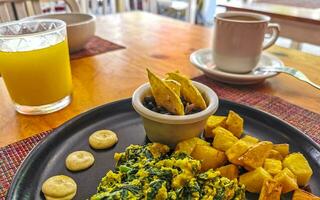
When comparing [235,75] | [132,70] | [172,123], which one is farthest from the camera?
[132,70]

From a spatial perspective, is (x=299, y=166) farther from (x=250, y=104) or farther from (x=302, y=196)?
(x=250, y=104)

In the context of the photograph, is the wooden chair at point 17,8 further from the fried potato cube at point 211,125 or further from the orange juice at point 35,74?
the fried potato cube at point 211,125

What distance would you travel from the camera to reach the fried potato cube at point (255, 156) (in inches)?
19.7

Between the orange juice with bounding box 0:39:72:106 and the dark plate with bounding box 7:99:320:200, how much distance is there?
0.14 meters

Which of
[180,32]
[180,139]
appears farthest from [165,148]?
[180,32]

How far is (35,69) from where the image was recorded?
0.69 m

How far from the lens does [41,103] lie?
2.35 ft

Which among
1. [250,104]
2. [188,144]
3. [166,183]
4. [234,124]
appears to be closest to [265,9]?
[250,104]

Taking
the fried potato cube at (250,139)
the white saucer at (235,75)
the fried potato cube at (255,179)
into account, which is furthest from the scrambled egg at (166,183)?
the white saucer at (235,75)

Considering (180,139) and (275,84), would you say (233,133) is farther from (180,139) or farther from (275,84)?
(275,84)

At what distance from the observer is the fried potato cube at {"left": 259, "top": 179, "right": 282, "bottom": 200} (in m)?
0.44

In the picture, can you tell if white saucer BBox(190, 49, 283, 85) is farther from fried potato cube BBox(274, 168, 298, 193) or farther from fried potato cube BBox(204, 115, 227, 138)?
fried potato cube BBox(274, 168, 298, 193)

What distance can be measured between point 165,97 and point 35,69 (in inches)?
13.2

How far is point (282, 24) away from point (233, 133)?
156 cm
